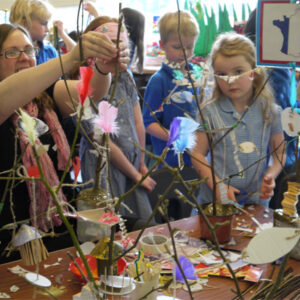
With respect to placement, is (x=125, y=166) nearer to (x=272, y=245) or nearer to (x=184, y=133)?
(x=184, y=133)

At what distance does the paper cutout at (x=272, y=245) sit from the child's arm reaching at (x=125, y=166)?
1272 millimetres

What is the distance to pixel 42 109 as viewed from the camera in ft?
4.89

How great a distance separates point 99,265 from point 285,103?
145cm

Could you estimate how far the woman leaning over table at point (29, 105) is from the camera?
121cm

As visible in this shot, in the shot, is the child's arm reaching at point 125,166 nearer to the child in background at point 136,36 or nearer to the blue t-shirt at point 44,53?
the child in background at point 136,36

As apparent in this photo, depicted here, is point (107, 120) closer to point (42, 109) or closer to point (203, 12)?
point (42, 109)

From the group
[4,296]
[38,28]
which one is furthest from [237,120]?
[38,28]

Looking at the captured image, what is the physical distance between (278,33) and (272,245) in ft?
1.81

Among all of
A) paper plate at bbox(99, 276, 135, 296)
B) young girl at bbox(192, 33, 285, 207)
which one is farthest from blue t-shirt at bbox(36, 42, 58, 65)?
paper plate at bbox(99, 276, 135, 296)

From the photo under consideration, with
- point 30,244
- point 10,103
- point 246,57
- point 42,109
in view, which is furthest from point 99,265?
point 246,57

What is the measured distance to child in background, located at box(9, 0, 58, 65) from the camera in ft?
8.40

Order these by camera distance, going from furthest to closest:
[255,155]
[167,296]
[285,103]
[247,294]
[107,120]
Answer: [285,103] < [255,155] < [247,294] < [167,296] < [107,120]

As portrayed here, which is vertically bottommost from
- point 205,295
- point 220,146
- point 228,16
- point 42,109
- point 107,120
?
point 205,295

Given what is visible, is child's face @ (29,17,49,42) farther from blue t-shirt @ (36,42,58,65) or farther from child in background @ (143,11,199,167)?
child in background @ (143,11,199,167)
